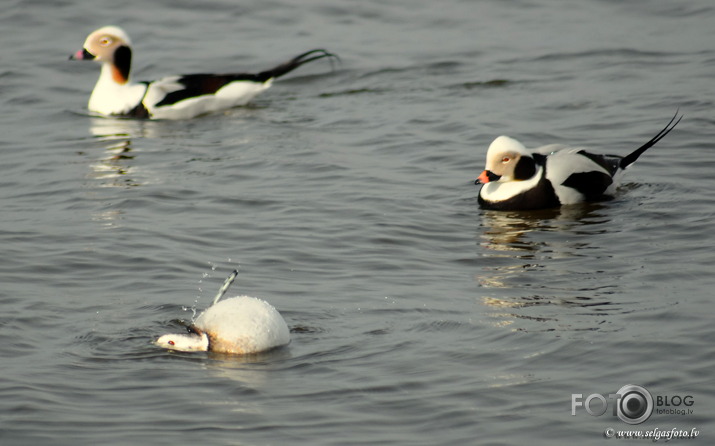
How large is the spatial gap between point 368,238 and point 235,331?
2.69 metres

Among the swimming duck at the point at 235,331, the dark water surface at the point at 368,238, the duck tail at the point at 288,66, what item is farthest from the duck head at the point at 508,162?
the duck tail at the point at 288,66

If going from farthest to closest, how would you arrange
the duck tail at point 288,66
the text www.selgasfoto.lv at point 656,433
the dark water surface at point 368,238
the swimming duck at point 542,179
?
the duck tail at point 288,66 → the swimming duck at point 542,179 → the dark water surface at point 368,238 → the text www.selgasfoto.lv at point 656,433

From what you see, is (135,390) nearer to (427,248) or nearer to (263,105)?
(427,248)

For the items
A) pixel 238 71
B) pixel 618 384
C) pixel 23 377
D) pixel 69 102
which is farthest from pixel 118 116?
pixel 618 384

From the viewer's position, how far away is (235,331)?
243 inches

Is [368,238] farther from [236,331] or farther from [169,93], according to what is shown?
[169,93]

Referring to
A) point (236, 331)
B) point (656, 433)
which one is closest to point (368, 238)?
point (236, 331)

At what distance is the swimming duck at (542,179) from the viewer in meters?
9.82

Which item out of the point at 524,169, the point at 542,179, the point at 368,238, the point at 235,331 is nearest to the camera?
the point at 235,331

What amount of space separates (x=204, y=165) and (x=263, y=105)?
304 cm

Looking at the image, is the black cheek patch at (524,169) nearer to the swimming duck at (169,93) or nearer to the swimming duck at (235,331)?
the swimming duck at (235,331)

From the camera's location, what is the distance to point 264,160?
1110 centimetres

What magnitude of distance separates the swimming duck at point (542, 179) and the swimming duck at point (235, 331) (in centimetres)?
389

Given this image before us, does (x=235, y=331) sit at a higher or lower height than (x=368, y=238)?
higher
